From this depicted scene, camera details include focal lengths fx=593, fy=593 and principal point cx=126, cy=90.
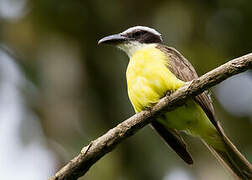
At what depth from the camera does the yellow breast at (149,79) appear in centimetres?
431

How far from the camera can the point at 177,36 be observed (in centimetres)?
725

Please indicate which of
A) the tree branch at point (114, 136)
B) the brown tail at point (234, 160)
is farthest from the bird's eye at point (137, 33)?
the tree branch at point (114, 136)

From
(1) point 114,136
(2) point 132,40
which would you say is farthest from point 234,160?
(2) point 132,40

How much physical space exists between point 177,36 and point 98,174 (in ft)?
6.47

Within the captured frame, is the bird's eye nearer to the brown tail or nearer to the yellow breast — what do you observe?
the yellow breast

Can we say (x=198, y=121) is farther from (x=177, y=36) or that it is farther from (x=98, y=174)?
(x=177, y=36)

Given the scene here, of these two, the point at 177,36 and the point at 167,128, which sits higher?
the point at 177,36

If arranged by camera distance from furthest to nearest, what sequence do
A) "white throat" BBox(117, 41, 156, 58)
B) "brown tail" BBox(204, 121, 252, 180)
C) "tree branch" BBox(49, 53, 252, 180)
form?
"white throat" BBox(117, 41, 156, 58) < "brown tail" BBox(204, 121, 252, 180) < "tree branch" BBox(49, 53, 252, 180)

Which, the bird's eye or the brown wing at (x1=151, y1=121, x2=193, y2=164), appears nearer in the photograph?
the brown wing at (x1=151, y1=121, x2=193, y2=164)

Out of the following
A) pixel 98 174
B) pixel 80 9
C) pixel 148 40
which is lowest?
pixel 98 174

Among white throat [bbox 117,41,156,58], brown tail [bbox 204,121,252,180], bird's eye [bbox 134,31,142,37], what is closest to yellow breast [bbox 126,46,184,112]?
white throat [bbox 117,41,156,58]

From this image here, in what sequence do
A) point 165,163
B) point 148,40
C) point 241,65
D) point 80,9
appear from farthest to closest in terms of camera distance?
point 80,9, point 165,163, point 148,40, point 241,65

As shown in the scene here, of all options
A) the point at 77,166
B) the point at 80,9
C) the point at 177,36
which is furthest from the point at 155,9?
the point at 77,166

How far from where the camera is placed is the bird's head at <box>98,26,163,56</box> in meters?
5.02
